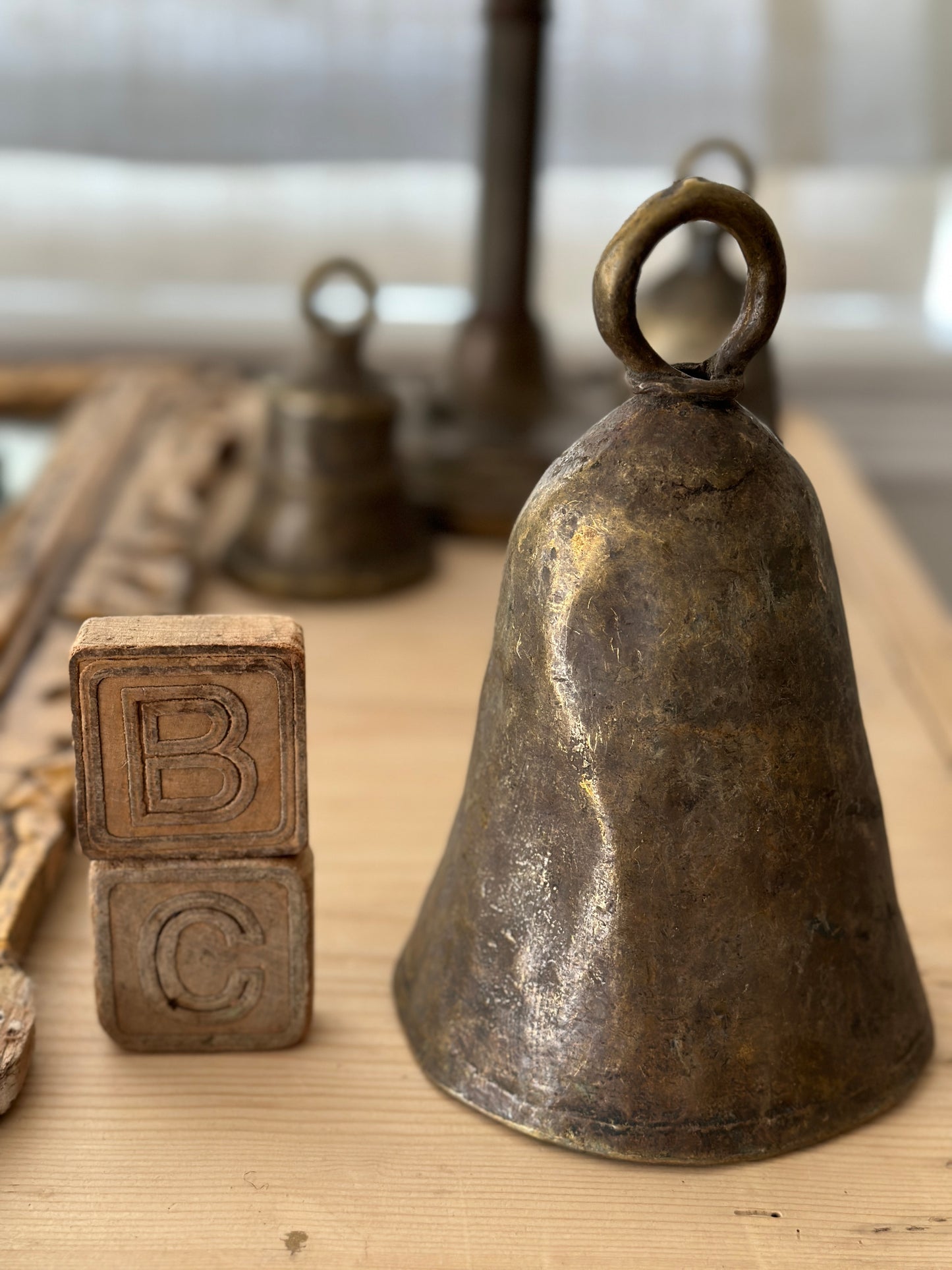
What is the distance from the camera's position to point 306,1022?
0.59 metres

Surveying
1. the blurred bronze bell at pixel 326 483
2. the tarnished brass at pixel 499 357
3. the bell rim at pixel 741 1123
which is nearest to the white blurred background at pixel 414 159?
the tarnished brass at pixel 499 357

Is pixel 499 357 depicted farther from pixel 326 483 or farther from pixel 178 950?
pixel 178 950

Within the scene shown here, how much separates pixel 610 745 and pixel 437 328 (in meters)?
1.39

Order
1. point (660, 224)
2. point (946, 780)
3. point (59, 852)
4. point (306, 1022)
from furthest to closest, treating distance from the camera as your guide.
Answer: point (946, 780) < point (59, 852) < point (306, 1022) < point (660, 224)

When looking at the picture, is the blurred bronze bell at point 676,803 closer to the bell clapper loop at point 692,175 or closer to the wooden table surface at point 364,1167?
the wooden table surface at point 364,1167

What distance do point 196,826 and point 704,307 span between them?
0.71m

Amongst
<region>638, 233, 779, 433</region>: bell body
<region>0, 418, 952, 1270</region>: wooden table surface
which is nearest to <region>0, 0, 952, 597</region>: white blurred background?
<region>638, 233, 779, 433</region>: bell body

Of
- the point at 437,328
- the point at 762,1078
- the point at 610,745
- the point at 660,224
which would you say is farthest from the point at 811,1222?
the point at 437,328

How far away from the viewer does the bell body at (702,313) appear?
1.10 meters

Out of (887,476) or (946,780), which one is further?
(887,476)

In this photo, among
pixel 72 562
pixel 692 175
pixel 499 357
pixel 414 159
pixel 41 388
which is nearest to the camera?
pixel 692 175

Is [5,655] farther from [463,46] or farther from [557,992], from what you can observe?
[463,46]

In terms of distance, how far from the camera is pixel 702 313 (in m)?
1.10

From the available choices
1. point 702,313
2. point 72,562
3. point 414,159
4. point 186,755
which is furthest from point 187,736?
point 414,159
